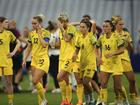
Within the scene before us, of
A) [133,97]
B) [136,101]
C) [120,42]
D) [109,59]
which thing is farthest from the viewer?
[133,97]

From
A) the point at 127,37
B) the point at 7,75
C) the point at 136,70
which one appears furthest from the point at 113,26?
the point at 136,70

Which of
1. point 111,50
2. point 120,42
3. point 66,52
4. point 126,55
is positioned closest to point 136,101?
point 126,55

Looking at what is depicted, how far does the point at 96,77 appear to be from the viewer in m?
19.4

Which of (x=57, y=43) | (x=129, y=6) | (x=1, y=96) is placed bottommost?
(x=1, y=96)

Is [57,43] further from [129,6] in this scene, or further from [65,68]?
[129,6]

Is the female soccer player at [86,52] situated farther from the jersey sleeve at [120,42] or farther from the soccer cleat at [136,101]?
the soccer cleat at [136,101]

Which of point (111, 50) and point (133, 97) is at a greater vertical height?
point (111, 50)

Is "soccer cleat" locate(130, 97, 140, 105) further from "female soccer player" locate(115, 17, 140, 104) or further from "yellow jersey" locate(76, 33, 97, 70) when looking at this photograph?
"yellow jersey" locate(76, 33, 97, 70)

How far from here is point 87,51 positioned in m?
15.2

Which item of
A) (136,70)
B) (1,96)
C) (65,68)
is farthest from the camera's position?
(136,70)

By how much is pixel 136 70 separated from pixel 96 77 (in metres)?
10.9

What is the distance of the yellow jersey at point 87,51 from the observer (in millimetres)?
15141

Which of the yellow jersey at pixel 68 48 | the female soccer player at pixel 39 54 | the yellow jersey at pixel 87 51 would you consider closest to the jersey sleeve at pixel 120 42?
the yellow jersey at pixel 87 51

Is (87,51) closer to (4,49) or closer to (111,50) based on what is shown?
(111,50)
